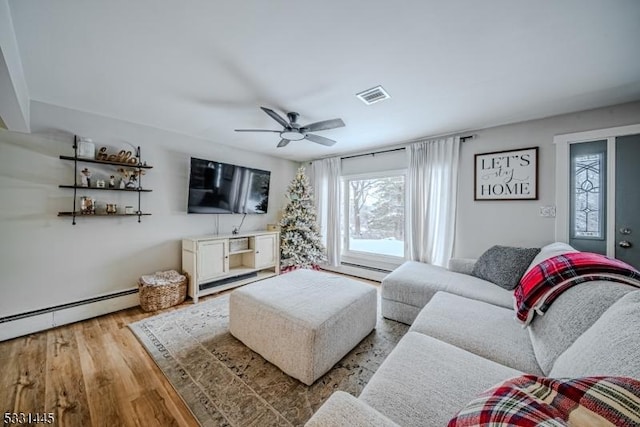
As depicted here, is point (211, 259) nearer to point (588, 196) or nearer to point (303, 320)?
point (303, 320)

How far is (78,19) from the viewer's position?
53.4 inches

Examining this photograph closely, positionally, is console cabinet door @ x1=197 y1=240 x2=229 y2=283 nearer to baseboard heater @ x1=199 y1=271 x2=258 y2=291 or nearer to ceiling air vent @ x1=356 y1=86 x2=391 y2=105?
baseboard heater @ x1=199 y1=271 x2=258 y2=291

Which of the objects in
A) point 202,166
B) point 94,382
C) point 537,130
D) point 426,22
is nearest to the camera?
point 426,22

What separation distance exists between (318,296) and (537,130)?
3175 millimetres

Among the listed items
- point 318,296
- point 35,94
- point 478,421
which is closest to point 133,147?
Answer: point 35,94

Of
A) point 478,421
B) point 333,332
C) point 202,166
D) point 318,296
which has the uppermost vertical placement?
point 202,166

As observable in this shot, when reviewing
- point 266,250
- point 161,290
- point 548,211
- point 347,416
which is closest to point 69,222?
point 161,290

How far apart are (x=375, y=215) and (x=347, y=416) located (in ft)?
Answer: 11.9

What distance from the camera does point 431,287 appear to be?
2.32 m

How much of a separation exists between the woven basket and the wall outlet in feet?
14.8

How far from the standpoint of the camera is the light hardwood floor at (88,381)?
4.55 ft

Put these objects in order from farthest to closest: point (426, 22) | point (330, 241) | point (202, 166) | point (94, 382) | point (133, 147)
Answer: point (330, 241) < point (202, 166) < point (133, 147) < point (94, 382) < point (426, 22)

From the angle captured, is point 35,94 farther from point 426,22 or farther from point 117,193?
point 426,22

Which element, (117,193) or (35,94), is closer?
(35,94)
